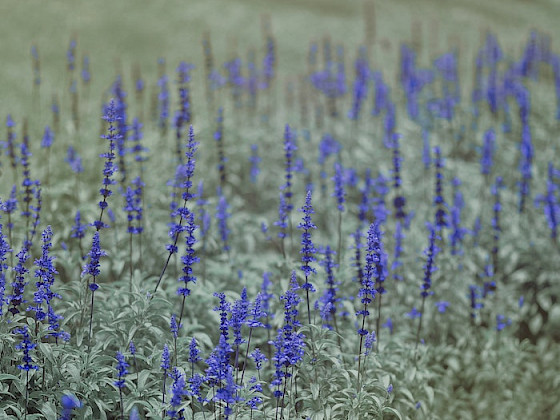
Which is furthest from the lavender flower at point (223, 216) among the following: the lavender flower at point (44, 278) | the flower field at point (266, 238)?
the lavender flower at point (44, 278)

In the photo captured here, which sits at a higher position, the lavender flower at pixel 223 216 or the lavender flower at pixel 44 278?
the lavender flower at pixel 223 216

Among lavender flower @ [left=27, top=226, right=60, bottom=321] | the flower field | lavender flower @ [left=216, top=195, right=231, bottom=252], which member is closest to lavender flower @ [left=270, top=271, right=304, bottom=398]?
the flower field

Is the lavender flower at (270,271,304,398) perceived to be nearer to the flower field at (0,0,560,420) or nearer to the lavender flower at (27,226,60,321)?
the flower field at (0,0,560,420)

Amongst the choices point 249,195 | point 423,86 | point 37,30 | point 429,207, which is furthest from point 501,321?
point 37,30

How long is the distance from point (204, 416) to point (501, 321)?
416 cm

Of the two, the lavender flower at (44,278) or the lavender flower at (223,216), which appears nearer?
the lavender flower at (44,278)

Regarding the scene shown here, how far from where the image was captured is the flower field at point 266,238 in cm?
430

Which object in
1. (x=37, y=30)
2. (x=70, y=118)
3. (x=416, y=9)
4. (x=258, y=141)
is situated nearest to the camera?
(x=258, y=141)

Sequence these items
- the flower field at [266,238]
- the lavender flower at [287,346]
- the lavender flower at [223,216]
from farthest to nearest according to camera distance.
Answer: the lavender flower at [223,216]
the flower field at [266,238]
the lavender flower at [287,346]

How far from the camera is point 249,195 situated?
347 inches

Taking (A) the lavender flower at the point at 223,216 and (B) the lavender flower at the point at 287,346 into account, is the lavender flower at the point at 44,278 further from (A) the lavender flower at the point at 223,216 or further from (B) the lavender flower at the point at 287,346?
(A) the lavender flower at the point at 223,216

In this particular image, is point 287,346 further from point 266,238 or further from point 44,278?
point 266,238

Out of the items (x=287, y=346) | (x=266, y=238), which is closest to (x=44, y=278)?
(x=287, y=346)

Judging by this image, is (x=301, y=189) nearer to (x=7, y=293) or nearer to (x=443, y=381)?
(x=443, y=381)
